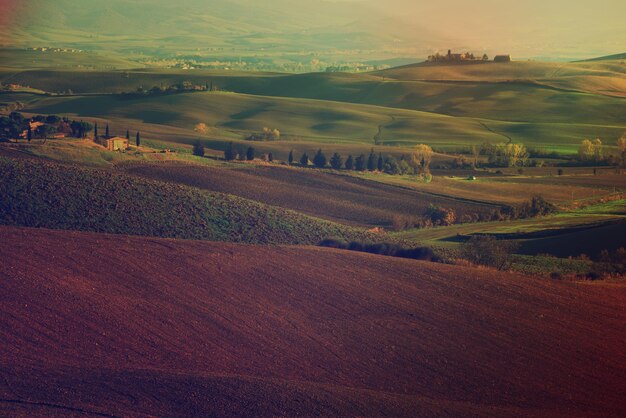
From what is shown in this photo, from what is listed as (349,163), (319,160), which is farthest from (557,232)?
(319,160)

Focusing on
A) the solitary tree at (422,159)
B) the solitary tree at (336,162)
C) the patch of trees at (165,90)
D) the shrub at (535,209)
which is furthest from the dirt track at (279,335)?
the patch of trees at (165,90)

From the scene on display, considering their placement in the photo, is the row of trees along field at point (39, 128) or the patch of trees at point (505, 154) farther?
the patch of trees at point (505, 154)

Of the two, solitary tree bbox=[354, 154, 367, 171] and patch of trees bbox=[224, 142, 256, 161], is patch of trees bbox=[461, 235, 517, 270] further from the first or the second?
patch of trees bbox=[224, 142, 256, 161]

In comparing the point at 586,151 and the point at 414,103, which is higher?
the point at 414,103

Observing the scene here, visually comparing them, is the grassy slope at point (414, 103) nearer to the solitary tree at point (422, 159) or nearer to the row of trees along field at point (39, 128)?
the solitary tree at point (422, 159)

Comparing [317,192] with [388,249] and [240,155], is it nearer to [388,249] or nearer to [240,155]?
[240,155]

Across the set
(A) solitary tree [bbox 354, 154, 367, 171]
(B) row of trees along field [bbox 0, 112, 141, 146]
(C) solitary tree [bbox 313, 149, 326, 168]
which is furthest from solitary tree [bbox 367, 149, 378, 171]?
(B) row of trees along field [bbox 0, 112, 141, 146]
